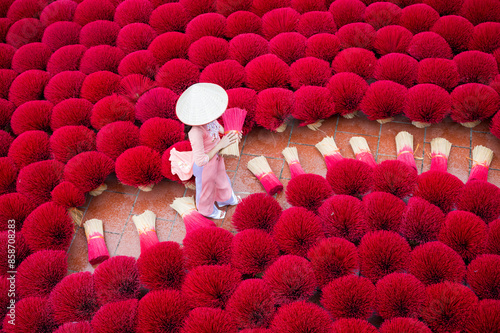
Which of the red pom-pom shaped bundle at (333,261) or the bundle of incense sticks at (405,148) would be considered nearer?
the red pom-pom shaped bundle at (333,261)

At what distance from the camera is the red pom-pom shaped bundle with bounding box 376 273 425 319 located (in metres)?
1.69

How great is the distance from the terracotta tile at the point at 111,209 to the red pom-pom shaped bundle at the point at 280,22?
1.29 m

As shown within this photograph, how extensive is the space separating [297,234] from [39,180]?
1.27 m

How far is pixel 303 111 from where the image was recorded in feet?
7.93

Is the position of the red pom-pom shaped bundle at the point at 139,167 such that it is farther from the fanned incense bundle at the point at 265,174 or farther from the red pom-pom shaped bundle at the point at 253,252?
the red pom-pom shaped bundle at the point at 253,252

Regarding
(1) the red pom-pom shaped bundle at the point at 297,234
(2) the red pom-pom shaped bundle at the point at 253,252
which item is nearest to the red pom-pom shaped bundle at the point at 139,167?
(2) the red pom-pom shaped bundle at the point at 253,252

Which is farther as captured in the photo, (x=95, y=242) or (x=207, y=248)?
(x=95, y=242)

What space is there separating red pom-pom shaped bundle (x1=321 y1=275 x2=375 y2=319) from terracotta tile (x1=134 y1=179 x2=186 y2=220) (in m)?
0.95

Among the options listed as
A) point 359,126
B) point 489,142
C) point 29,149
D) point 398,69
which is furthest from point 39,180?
point 489,142

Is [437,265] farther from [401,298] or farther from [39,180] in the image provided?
[39,180]

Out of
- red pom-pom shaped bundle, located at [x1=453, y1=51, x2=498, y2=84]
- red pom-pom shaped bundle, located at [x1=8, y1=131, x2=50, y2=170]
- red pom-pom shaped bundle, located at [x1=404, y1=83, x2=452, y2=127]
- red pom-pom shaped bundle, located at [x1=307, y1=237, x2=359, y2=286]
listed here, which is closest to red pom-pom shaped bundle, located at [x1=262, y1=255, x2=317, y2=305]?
red pom-pom shaped bundle, located at [x1=307, y1=237, x2=359, y2=286]

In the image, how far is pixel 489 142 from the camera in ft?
7.89

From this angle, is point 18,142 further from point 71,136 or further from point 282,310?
point 282,310

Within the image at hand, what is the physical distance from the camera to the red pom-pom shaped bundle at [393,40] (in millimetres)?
2568
